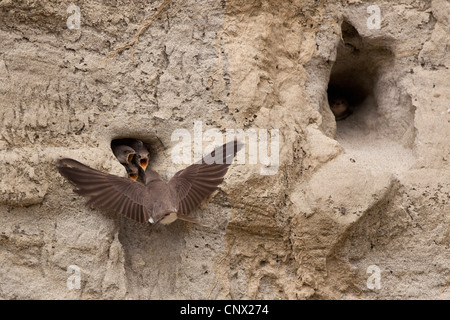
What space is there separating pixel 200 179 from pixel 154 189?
159mm

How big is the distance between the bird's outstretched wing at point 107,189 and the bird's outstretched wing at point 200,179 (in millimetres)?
125

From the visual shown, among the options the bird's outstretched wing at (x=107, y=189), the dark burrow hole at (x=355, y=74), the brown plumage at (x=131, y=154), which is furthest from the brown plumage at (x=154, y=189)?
the dark burrow hole at (x=355, y=74)

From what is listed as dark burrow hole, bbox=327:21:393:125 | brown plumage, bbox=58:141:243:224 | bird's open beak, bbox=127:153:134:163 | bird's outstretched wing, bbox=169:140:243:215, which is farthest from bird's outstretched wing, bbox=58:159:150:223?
dark burrow hole, bbox=327:21:393:125

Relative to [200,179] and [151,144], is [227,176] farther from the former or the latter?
[151,144]

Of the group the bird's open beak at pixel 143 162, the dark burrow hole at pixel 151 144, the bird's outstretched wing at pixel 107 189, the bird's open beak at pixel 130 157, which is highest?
the dark burrow hole at pixel 151 144

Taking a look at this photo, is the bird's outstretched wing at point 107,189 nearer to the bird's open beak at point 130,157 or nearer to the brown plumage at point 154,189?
the brown plumage at point 154,189

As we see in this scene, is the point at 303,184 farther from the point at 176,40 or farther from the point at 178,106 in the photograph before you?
the point at 176,40

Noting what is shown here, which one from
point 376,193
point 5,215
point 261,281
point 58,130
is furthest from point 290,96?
point 5,215

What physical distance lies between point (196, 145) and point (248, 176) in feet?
0.72

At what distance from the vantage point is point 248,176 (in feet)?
7.64

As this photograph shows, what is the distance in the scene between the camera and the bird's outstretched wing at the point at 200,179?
2.30 meters

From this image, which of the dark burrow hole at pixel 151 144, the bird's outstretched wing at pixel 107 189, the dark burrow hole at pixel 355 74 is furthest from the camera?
the dark burrow hole at pixel 355 74

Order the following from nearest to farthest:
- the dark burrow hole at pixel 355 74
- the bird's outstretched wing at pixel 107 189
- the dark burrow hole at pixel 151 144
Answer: the bird's outstretched wing at pixel 107 189 < the dark burrow hole at pixel 151 144 < the dark burrow hole at pixel 355 74

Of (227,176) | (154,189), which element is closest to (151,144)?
(154,189)
